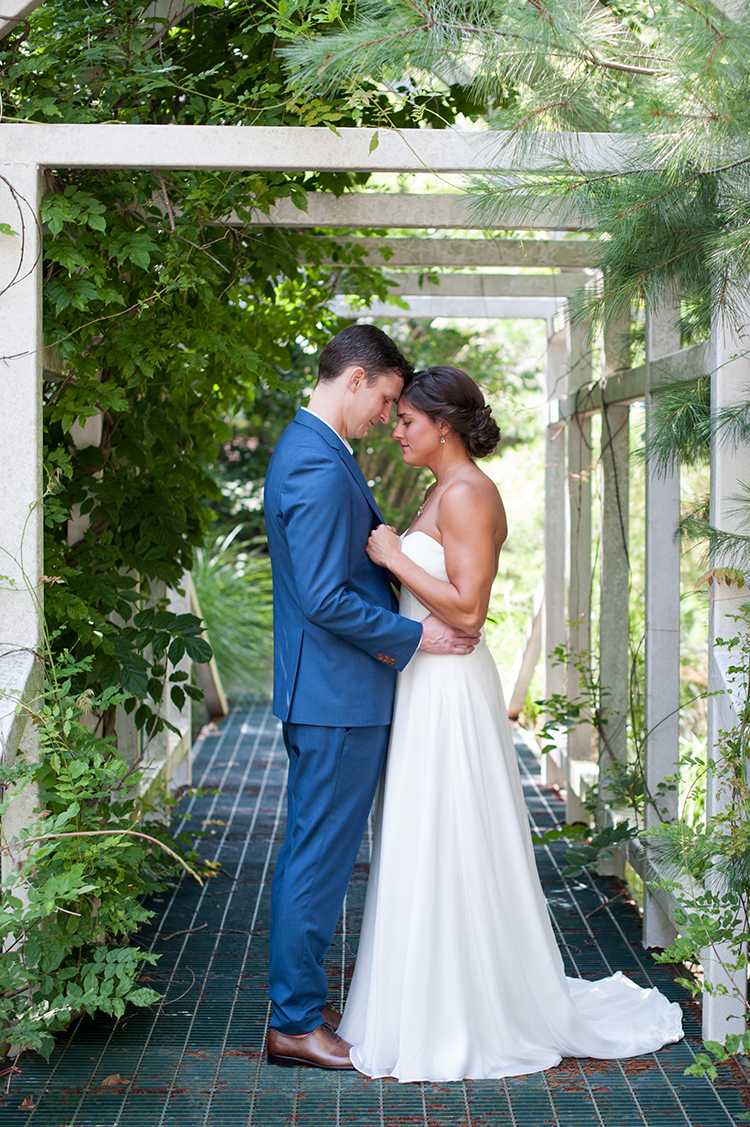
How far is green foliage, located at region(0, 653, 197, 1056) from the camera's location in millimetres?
2645

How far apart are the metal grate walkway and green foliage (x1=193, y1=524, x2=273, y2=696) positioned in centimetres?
472

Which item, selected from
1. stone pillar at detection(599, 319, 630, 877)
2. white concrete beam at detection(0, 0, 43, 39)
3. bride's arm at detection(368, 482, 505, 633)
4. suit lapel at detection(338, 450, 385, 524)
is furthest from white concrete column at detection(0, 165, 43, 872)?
stone pillar at detection(599, 319, 630, 877)

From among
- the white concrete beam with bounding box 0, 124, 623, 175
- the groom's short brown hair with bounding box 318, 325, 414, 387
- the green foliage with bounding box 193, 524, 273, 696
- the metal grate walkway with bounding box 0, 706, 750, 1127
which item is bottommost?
the metal grate walkway with bounding box 0, 706, 750, 1127

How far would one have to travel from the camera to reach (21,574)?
297 centimetres

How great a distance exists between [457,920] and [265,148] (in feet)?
7.21

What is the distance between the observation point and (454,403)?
306 cm

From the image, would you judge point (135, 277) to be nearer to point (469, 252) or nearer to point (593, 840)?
point (469, 252)

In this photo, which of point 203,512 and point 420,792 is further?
point 203,512

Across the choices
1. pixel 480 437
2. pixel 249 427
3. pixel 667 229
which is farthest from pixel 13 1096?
pixel 249 427

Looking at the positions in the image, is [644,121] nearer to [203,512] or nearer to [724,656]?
[724,656]

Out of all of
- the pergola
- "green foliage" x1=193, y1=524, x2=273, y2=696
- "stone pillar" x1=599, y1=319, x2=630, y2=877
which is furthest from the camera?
"green foliage" x1=193, y1=524, x2=273, y2=696

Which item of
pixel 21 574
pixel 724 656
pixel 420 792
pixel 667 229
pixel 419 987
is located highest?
pixel 667 229

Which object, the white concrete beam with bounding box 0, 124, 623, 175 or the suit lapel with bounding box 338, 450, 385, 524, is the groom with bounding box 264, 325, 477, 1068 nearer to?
the suit lapel with bounding box 338, 450, 385, 524

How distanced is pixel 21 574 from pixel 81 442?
47.6 inches
